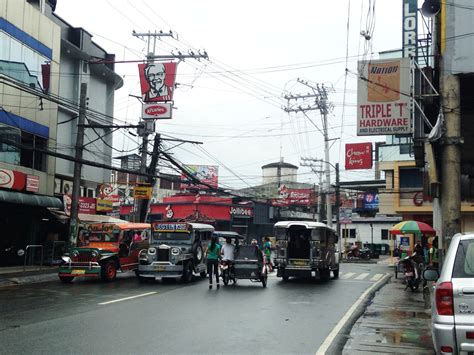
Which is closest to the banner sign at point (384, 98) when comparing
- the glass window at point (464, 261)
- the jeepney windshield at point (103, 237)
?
the glass window at point (464, 261)

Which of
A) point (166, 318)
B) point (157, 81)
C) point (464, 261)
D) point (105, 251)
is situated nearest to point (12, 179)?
point (105, 251)

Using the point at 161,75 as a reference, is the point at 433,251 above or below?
below

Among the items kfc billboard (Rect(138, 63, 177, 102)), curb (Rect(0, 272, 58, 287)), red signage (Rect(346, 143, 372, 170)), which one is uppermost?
kfc billboard (Rect(138, 63, 177, 102))

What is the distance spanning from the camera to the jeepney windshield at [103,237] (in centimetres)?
2167

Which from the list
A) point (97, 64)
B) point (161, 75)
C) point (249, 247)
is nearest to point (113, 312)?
point (249, 247)

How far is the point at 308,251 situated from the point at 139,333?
1375cm

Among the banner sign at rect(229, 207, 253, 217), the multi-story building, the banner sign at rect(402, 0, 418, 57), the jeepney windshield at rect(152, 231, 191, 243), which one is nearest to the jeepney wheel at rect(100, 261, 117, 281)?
the jeepney windshield at rect(152, 231, 191, 243)

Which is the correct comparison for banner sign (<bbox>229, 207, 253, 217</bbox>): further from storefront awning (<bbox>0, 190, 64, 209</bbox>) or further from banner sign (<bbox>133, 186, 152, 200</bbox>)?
storefront awning (<bbox>0, 190, 64, 209</bbox>)

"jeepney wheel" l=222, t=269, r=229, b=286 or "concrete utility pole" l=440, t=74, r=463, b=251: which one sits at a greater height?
"concrete utility pole" l=440, t=74, r=463, b=251

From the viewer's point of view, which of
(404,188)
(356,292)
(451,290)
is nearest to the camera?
(451,290)

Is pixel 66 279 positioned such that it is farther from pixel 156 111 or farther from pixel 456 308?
pixel 456 308

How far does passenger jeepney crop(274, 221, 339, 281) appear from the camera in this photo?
21500 mm

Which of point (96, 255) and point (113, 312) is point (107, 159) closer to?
point (96, 255)

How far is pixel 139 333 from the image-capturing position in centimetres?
935
